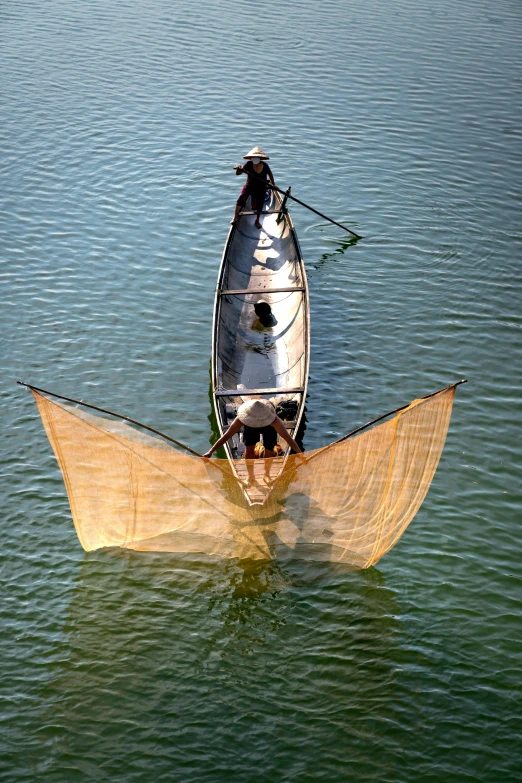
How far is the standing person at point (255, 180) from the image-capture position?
1925 cm

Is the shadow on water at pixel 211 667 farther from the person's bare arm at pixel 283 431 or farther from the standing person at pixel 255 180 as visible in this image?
the standing person at pixel 255 180

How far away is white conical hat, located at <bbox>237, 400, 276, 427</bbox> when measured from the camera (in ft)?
37.4

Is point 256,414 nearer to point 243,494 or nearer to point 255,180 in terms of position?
point 243,494

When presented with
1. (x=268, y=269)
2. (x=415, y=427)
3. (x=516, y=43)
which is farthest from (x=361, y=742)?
(x=516, y=43)

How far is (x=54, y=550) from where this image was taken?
12.3 m

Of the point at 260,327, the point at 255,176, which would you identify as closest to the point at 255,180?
the point at 255,176

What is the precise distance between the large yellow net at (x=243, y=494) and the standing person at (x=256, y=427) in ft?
1.85

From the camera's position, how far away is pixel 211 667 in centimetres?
1048

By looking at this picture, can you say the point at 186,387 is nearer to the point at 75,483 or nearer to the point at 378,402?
the point at 378,402

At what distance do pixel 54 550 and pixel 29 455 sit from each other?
228 cm

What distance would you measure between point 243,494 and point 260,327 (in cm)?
623

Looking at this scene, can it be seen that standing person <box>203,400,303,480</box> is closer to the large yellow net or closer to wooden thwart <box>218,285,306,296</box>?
the large yellow net

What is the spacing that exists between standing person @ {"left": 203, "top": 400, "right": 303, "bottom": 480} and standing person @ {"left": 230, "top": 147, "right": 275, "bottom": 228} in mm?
8148

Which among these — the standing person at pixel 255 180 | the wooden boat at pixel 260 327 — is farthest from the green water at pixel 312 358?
the standing person at pixel 255 180
